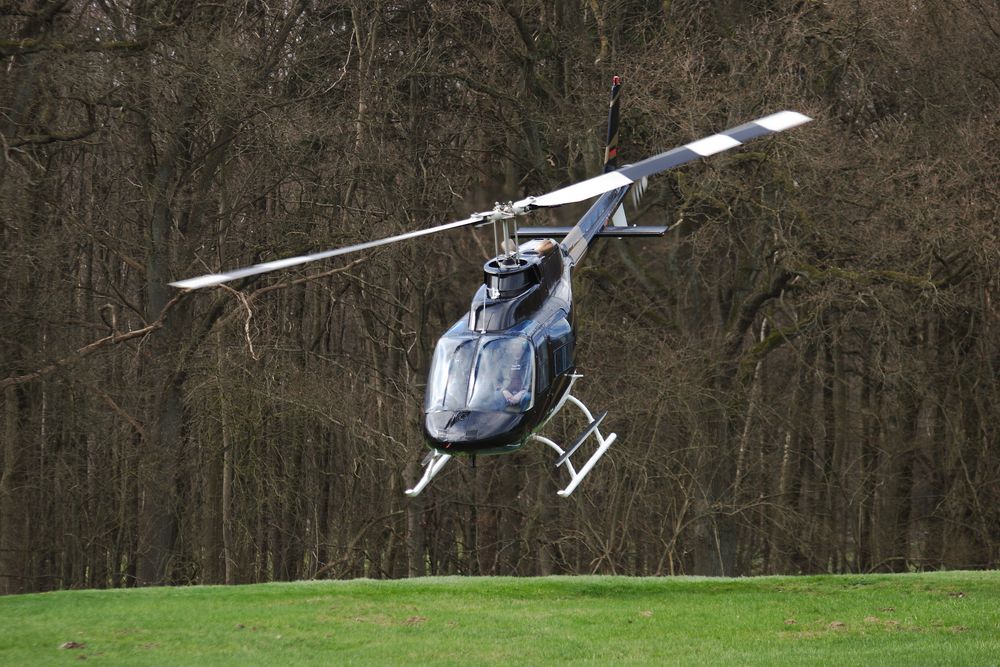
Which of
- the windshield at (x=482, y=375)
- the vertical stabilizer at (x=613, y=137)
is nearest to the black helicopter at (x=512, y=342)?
the windshield at (x=482, y=375)

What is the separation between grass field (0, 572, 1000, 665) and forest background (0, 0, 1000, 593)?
4.69 metres

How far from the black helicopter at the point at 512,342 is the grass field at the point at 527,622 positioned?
2603 millimetres

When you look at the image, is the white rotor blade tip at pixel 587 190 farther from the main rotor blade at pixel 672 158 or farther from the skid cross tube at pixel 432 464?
the skid cross tube at pixel 432 464

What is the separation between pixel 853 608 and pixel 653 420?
351 inches

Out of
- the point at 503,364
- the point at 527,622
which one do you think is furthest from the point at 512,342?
the point at 527,622

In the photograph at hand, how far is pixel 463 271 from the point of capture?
24.4 m

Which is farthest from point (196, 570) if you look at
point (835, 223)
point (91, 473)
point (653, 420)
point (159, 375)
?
point (835, 223)

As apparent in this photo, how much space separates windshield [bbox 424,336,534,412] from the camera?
985cm

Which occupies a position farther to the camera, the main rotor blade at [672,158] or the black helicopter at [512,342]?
the main rotor blade at [672,158]

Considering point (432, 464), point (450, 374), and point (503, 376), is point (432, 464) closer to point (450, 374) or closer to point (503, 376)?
point (450, 374)

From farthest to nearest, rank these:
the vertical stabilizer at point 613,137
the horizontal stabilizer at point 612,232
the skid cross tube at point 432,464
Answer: the vertical stabilizer at point 613,137
the horizontal stabilizer at point 612,232
the skid cross tube at point 432,464

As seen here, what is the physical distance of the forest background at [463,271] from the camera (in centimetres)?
1928

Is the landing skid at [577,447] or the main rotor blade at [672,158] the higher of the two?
the main rotor blade at [672,158]

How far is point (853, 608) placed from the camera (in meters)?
14.0
